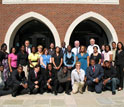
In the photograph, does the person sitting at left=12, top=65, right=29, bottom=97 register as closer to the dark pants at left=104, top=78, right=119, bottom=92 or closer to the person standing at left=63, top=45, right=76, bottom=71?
the person standing at left=63, top=45, right=76, bottom=71

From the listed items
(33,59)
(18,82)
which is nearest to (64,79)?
(33,59)

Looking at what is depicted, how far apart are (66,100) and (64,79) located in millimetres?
995

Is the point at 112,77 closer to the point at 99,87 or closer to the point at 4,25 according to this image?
the point at 99,87

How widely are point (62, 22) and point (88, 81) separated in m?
5.58

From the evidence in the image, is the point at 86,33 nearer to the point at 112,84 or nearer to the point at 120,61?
the point at 120,61

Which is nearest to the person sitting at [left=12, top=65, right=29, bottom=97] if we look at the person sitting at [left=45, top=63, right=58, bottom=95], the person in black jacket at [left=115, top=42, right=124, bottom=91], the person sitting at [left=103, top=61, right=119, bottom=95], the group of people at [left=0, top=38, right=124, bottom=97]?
the group of people at [left=0, top=38, right=124, bottom=97]

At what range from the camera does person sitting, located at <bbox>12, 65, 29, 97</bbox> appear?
18.1 feet

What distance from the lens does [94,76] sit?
6.00m

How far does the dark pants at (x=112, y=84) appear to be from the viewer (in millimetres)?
5798

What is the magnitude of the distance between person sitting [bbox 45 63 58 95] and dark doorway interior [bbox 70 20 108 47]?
6.40 metres

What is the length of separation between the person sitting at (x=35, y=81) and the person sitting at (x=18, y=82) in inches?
8.4

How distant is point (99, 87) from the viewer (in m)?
5.90

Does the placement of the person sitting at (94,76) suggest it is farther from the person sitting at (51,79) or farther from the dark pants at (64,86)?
the person sitting at (51,79)

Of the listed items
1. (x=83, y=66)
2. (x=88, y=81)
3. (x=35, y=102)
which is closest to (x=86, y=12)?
(x=83, y=66)
